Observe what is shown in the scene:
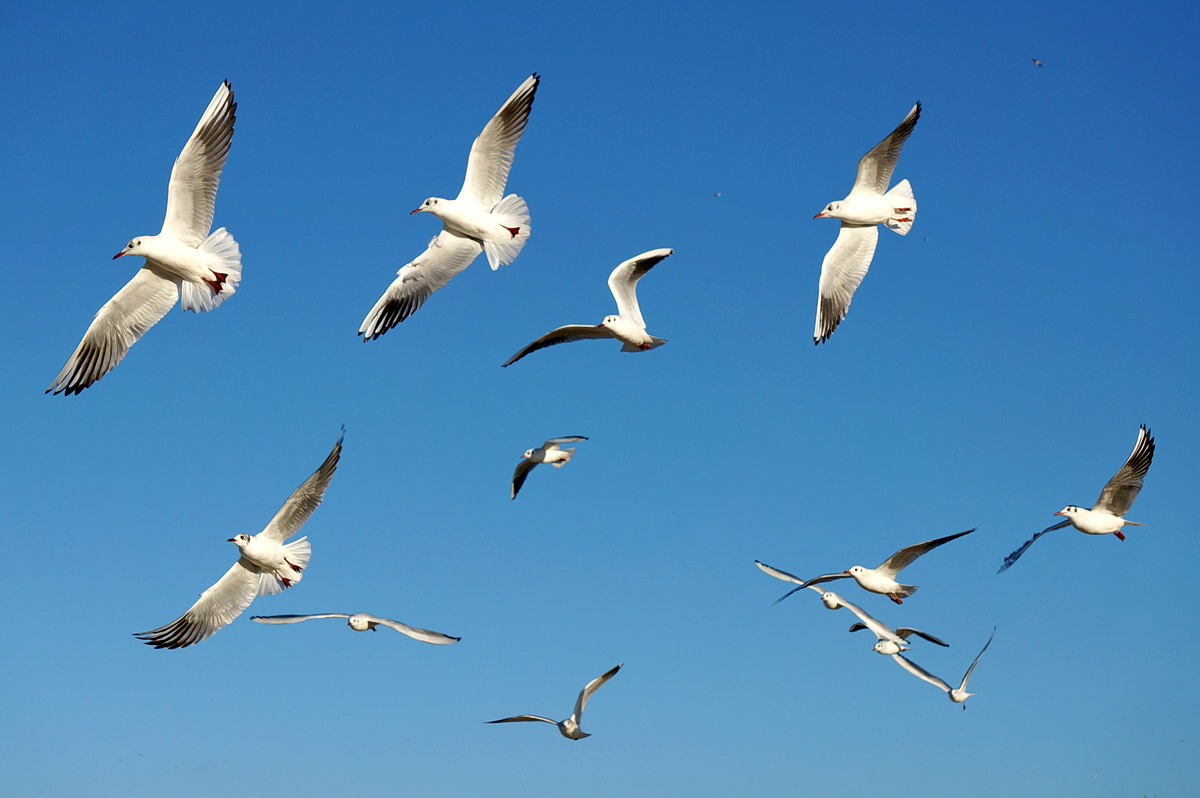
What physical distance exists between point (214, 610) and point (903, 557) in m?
9.06

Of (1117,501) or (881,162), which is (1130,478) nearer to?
(1117,501)

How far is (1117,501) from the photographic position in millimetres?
15938

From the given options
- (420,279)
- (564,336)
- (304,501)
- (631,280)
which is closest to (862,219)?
(631,280)

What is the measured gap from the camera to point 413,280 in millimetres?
17234

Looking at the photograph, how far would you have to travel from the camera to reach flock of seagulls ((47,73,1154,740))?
1512cm

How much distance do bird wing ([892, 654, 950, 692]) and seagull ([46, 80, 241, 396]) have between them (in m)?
10.4

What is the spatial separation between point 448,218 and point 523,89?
190 cm

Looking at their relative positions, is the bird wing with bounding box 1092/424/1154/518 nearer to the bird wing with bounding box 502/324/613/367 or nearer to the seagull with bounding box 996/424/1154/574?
the seagull with bounding box 996/424/1154/574

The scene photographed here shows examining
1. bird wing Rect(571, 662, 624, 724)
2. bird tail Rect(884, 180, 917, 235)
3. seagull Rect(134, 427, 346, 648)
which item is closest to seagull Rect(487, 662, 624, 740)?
bird wing Rect(571, 662, 624, 724)

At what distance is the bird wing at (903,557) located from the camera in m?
16.3

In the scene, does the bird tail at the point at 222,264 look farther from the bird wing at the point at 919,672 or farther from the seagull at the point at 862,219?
the bird wing at the point at 919,672

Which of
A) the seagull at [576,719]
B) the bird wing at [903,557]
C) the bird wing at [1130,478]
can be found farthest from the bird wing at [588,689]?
the bird wing at [1130,478]

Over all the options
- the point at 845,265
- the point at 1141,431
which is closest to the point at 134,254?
the point at 845,265

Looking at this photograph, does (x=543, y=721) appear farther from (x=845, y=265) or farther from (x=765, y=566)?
Answer: (x=845, y=265)
